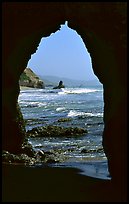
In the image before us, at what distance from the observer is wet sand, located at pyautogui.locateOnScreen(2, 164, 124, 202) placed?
1128cm

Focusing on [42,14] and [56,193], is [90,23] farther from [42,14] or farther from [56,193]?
[56,193]

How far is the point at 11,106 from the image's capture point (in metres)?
18.2

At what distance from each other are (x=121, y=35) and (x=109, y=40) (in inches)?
19.4

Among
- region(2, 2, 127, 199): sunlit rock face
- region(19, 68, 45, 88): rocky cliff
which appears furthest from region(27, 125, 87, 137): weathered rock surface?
region(19, 68, 45, 88): rocky cliff

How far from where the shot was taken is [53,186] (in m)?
12.5

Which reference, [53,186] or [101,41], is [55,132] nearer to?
[53,186]

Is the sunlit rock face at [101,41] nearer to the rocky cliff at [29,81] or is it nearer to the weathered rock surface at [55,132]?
the weathered rock surface at [55,132]

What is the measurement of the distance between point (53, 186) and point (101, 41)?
16.1 ft

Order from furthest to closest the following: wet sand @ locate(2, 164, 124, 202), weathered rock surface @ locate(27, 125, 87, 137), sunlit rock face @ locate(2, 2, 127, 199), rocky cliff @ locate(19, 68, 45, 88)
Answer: rocky cliff @ locate(19, 68, 45, 88), weathered rock surface @ locate(27, 125, 87, 137), sunlit rock face @ locate(2, 2, 127, 199), wet sand @ locate(2, 164, 124, 202)

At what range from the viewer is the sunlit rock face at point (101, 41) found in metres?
12.1

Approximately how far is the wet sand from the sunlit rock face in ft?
2.81

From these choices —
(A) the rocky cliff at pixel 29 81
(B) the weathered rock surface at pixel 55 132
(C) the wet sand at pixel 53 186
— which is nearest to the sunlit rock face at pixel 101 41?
(C) the wet sand at pixel 53 186

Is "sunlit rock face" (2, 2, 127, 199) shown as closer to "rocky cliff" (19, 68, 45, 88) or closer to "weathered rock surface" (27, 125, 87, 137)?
"weathered rock surface" (27, 125, 87, 137)

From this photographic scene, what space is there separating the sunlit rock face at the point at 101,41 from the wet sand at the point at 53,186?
857 mm
